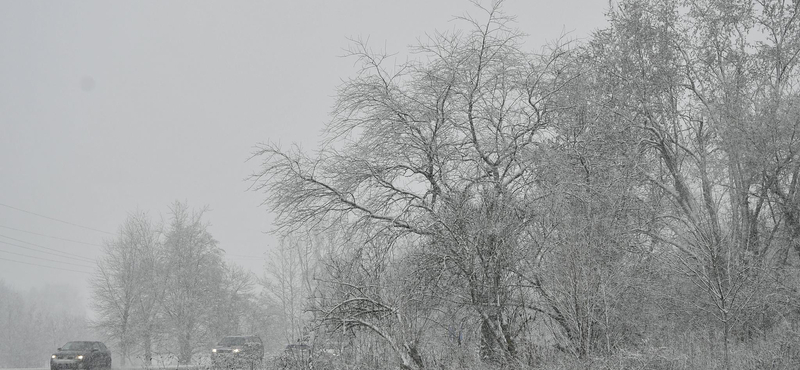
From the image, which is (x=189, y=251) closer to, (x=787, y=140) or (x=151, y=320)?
(x=151, y=320)

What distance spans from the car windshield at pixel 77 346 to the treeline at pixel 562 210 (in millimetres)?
17690

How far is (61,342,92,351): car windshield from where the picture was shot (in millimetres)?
26364

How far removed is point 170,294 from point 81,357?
406 inches

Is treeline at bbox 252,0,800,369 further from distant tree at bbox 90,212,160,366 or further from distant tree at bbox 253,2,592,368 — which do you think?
distant tree at bbox 90,212,160,366

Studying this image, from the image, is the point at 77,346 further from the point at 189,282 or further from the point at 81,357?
the point at 189,282

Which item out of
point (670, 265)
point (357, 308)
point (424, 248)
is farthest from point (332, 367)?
point (670, 265)

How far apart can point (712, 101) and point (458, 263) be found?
11.1 metres

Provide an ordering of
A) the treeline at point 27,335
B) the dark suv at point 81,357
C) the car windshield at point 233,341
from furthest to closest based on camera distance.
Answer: the treeline at point 27,335 → the dark suv at point 81,357 → the car windshield at point 233,341

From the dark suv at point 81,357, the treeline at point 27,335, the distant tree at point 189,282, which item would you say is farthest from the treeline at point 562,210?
the treeline at point 27,335

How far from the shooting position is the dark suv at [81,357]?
24828mm

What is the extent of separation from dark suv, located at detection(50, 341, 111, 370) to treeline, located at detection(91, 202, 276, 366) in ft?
18.3

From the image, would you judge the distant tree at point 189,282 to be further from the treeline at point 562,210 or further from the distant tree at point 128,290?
the treeline at point 562,210

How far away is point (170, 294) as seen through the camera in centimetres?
3566

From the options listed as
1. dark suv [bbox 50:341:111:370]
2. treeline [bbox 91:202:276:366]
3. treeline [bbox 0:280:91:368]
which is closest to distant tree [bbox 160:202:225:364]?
treeline [bbox 91:202:276:366]
